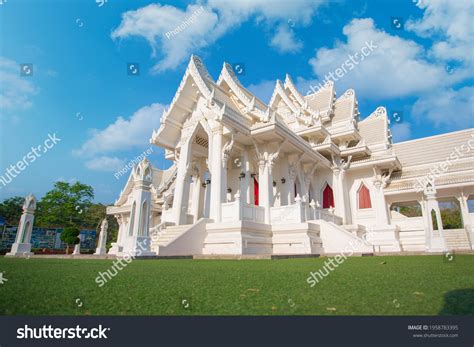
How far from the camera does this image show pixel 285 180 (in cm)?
1324

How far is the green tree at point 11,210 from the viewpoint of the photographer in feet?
116

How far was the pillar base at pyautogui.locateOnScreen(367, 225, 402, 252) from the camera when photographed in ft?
43.9

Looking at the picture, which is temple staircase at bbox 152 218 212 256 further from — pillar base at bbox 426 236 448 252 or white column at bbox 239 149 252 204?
pillar base at bbox 426 236 448 252

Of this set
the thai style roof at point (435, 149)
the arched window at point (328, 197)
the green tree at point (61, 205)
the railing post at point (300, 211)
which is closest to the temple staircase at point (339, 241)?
the railing post at point (300, 211)

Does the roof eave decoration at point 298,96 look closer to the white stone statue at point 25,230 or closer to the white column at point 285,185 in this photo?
the white column at point 285,185

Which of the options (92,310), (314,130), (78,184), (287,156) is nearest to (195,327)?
(92,310)

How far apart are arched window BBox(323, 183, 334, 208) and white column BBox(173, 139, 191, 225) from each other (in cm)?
873

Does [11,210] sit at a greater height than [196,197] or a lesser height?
greater

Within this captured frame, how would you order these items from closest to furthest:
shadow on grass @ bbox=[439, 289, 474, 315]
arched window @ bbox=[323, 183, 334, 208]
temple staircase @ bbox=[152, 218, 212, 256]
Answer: shadow on grass @ bbox=[439, 289, 474, 315] → temple staircase @ bbox=[152, 218, 212, 256] → arched window @ bbox=[323, 183, 334, 208]

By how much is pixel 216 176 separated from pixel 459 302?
936cm

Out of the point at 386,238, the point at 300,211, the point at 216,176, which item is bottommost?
the point at 386,238
